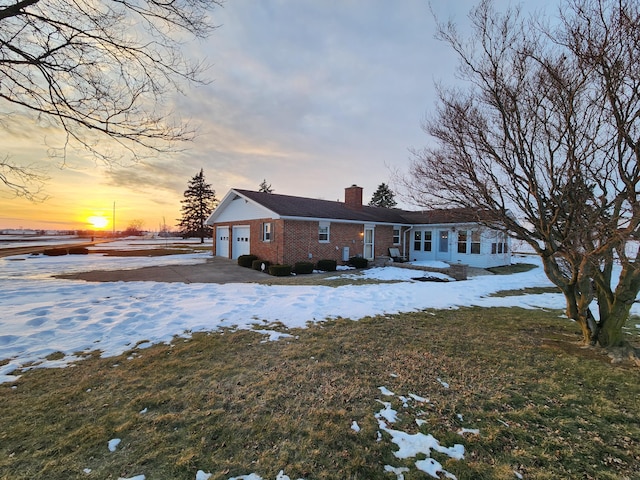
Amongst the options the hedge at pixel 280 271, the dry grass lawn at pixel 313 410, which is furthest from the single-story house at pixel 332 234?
→ the dry grass lawn at pixel 313 410

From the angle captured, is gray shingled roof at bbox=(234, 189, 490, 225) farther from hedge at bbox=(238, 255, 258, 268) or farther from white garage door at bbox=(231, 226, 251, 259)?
hedge at bbox=(238, 255, 258, 268)

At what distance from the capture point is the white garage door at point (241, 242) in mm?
18406

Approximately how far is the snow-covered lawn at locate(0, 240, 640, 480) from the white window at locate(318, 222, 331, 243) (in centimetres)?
680

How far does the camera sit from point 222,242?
71.1 ft

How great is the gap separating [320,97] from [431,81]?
7.04 m

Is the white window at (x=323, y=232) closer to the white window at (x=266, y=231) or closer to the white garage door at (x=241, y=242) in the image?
the white window at (x=266, y=231)

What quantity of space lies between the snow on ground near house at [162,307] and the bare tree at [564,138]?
3382mm

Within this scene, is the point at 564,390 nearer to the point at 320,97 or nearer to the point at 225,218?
the point at 320,97

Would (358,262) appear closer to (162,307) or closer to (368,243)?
(368,243)

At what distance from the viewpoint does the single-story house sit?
15.5 m

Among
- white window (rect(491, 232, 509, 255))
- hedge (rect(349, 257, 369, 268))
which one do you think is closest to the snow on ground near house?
hedge (rect(349, 257, 369, 268))

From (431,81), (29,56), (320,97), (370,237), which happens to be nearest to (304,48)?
(320,97)

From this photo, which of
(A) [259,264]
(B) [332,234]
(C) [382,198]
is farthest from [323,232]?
(C) [382,198]

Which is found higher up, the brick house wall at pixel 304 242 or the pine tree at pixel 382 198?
the pine tree at pixel 382 198
